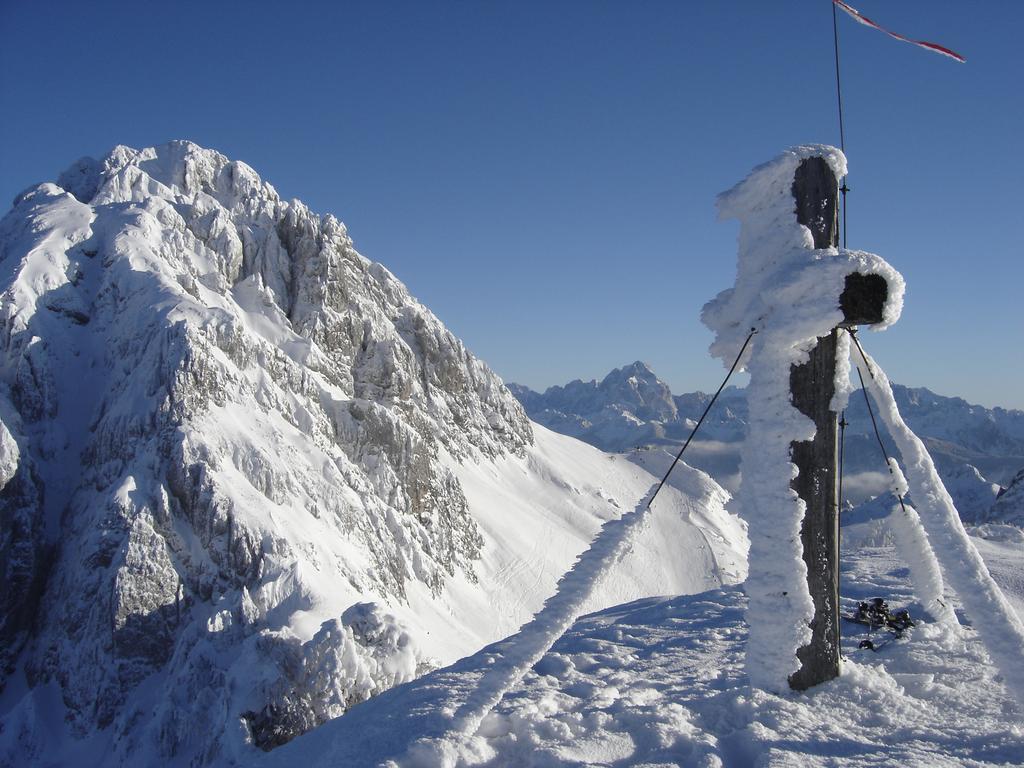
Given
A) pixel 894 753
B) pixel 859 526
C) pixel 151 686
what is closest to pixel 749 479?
pixel 894 753

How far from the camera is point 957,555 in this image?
5.13 metres

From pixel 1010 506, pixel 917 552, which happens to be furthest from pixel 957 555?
pixel 1010 506

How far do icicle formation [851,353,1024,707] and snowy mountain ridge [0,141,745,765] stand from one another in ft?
60.0

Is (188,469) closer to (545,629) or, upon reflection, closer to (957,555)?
(545,629)

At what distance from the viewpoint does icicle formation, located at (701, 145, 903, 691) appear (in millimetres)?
4910

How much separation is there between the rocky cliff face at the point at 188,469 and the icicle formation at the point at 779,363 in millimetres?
17529

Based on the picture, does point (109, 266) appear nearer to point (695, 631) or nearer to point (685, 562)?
point (695, 631)

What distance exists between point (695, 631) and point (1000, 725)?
3.26 m

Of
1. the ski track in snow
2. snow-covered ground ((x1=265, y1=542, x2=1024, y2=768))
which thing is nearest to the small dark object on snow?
snow-covered ground ((x1=265, y1=542, x2=1024, y2=768))

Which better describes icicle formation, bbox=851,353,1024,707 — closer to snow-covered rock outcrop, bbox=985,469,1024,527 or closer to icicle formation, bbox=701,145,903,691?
icicle formation, bbox=701,145,903,691

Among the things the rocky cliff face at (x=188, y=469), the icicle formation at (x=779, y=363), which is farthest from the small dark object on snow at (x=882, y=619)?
the rocky cliff face at (x=188, y=469)

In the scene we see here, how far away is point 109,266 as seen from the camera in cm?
4066

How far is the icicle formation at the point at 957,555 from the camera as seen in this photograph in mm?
4723

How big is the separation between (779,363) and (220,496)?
28.9 m
